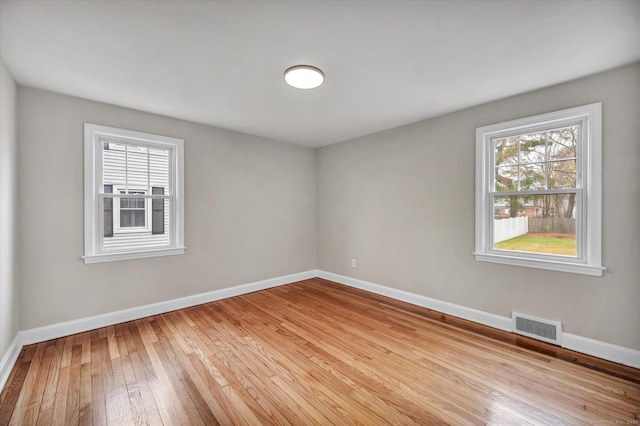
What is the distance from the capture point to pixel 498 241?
3.12 m

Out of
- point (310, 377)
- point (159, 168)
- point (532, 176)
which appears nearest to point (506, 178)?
point (532, 176)

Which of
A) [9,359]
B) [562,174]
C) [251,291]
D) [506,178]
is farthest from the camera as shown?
[251,291]

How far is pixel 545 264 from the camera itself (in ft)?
8.87

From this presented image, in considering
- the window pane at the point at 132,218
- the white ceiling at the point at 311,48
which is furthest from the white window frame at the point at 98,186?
the white ceiling at the point at 311,48

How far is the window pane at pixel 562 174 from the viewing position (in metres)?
2.63

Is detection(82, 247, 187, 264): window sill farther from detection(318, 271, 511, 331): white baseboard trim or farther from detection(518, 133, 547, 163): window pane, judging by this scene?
detection(518, 133, 547, 163): window pane

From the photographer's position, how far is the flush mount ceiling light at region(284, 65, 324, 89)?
232 centimetres

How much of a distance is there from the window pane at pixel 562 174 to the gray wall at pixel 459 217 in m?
0.25

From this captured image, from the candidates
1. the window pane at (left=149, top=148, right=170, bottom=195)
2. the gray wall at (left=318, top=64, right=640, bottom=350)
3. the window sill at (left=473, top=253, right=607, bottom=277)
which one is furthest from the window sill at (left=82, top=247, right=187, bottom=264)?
the window sill at (left=473, top=253, right=607, bottom=277)

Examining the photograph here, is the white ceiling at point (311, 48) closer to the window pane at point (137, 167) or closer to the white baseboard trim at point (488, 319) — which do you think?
the window pane at point (137, 167)

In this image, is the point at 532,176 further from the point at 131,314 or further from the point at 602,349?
the point at 131,314

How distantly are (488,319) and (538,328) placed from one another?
454 millimetres

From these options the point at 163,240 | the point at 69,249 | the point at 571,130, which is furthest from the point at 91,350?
the point at 571,130

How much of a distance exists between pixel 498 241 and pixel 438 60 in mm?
2124
